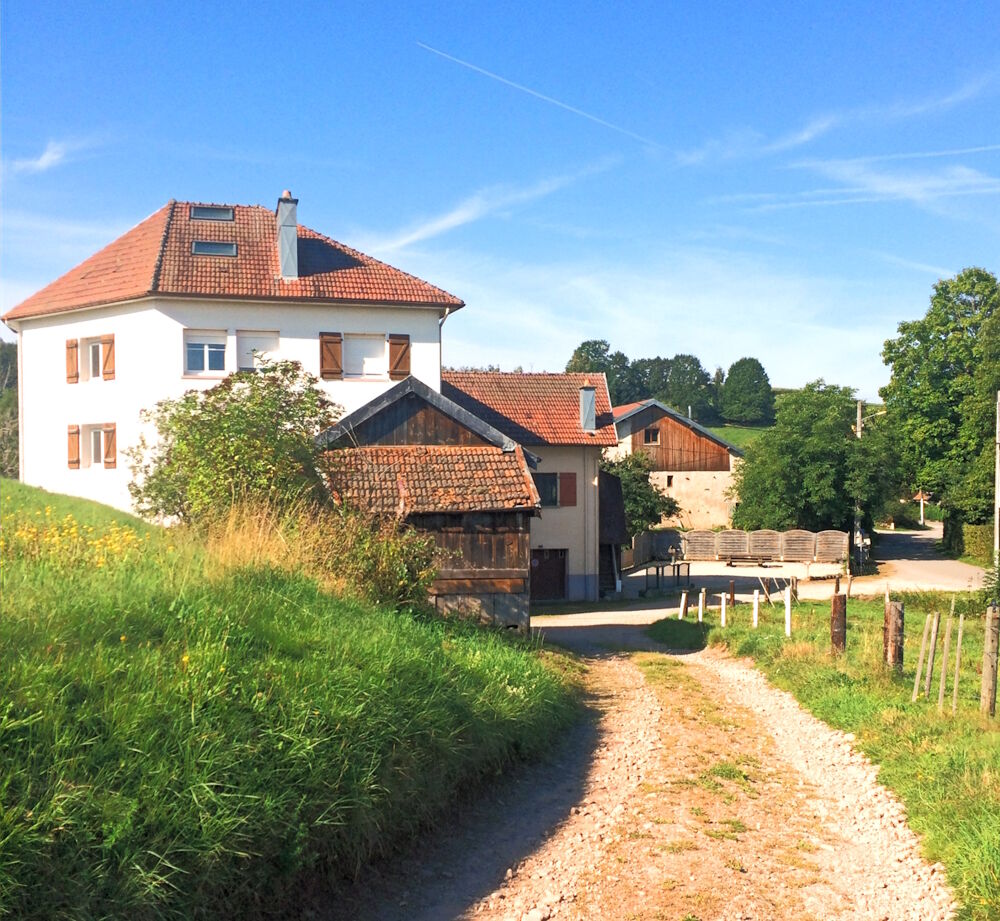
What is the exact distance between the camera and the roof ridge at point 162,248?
94.2ft

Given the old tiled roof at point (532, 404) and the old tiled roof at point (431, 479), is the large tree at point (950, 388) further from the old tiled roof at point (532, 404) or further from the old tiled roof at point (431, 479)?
the old tiled roof at point (431, 479)

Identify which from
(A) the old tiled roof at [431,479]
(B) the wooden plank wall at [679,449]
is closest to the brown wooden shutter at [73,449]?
(A) the old tiled roof at [431,479]

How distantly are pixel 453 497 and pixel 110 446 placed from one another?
16821mm

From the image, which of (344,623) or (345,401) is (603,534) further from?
(344,623)

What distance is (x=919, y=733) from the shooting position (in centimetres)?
1001

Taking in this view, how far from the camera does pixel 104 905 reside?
15.7ft

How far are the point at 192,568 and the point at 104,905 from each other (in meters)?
4.30

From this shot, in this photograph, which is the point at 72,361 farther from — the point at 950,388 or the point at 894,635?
the point at 950,388

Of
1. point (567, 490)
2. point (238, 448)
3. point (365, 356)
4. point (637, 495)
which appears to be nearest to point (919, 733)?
point (238, 448)

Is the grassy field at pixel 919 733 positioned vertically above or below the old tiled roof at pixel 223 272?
below

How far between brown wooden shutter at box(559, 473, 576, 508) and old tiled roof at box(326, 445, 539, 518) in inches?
639

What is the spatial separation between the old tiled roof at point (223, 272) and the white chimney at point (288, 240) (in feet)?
0.89

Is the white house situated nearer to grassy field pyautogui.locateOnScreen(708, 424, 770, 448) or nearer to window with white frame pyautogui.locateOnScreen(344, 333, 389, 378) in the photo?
window with white frame pyautogui.locateOnScreen(344, 333, 389, 378)

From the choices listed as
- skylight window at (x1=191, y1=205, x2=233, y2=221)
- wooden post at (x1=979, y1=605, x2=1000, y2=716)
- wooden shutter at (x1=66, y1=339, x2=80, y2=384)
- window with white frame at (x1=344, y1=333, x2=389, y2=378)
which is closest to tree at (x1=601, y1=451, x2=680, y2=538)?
window with white frame at (x1=344, y1=333, x2=389, y2=378)
